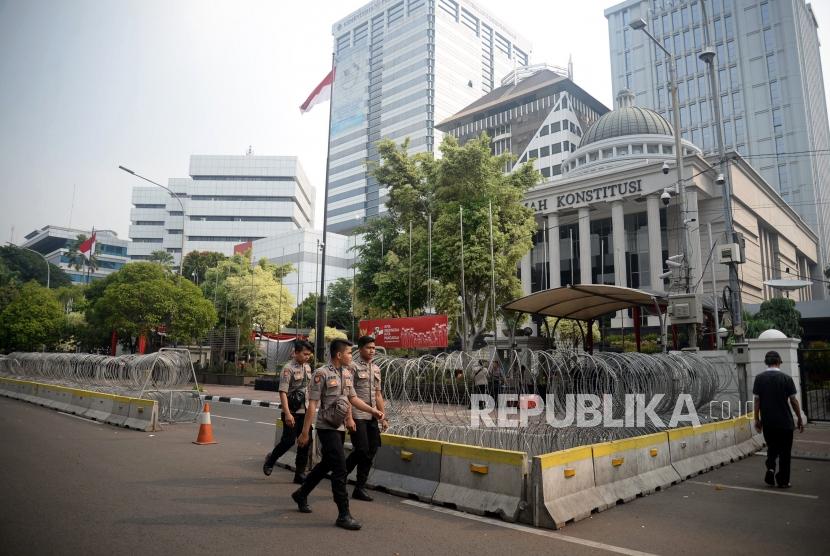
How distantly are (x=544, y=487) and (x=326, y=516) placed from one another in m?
2.25

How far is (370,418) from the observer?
21.2 ft

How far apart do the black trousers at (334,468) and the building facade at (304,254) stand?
2852 inches

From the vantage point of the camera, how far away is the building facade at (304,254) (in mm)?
82062

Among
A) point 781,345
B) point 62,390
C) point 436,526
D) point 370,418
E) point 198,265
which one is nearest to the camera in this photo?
point 436,526

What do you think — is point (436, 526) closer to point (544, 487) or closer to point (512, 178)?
point (544, 487)

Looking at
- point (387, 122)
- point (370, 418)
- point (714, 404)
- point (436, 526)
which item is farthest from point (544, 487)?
point (387, 122)

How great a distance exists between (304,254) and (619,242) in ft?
167

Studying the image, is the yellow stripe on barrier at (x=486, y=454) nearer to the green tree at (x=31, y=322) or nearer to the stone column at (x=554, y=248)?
the green tree at (x=31, y=322)

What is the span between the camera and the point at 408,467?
6.92 metres

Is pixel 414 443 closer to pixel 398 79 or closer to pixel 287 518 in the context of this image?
pixel 287 518

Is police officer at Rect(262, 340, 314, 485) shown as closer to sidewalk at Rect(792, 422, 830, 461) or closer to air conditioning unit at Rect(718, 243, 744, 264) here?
sidewalk at Rect(792, 422, 830, 461)

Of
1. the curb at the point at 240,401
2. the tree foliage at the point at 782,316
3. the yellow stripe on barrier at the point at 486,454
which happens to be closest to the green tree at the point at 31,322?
the curb at the point at 240,401

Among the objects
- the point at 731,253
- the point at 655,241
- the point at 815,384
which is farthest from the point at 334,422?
the point at 655,241

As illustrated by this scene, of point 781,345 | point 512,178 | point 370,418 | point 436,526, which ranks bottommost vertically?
point 436,526
